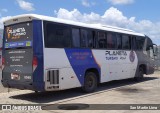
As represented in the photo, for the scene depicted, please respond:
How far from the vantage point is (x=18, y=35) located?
1205 cm

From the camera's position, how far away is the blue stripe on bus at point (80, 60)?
41.6ft

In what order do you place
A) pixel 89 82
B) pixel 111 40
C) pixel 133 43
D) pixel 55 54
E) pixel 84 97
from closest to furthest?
pixel 55 54 < pixel 84 97 < pixel 89 82 < pixel 111 40 < pixel 133 43

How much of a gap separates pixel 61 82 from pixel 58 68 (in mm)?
573

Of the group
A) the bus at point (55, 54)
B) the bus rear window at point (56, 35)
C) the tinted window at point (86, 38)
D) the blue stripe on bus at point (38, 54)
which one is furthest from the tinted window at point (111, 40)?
the blue stripe on bus at point (38, 54)

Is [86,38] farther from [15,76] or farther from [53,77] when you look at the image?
[15,76]

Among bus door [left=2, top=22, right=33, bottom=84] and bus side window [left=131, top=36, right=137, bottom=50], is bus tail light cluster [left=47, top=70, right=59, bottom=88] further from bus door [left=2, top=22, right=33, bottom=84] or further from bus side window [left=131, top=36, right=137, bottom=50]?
bus side window [left=131, top=36, right=137, bottom=50]

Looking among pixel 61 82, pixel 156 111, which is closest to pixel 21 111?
pixel 61 82

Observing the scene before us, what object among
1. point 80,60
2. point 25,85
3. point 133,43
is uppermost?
point 133,43

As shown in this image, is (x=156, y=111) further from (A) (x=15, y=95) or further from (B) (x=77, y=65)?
(A) (x=15, y=95)

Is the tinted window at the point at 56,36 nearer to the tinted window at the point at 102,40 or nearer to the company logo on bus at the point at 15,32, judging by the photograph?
the company logo on bus at the point at 15,32

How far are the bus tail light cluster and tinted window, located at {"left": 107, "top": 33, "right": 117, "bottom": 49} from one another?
4.28 metres

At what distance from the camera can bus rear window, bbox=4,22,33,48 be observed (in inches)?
455

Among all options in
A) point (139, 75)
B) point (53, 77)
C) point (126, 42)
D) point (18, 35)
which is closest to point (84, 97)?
point (53, 77)

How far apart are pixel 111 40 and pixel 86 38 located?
2.23m
